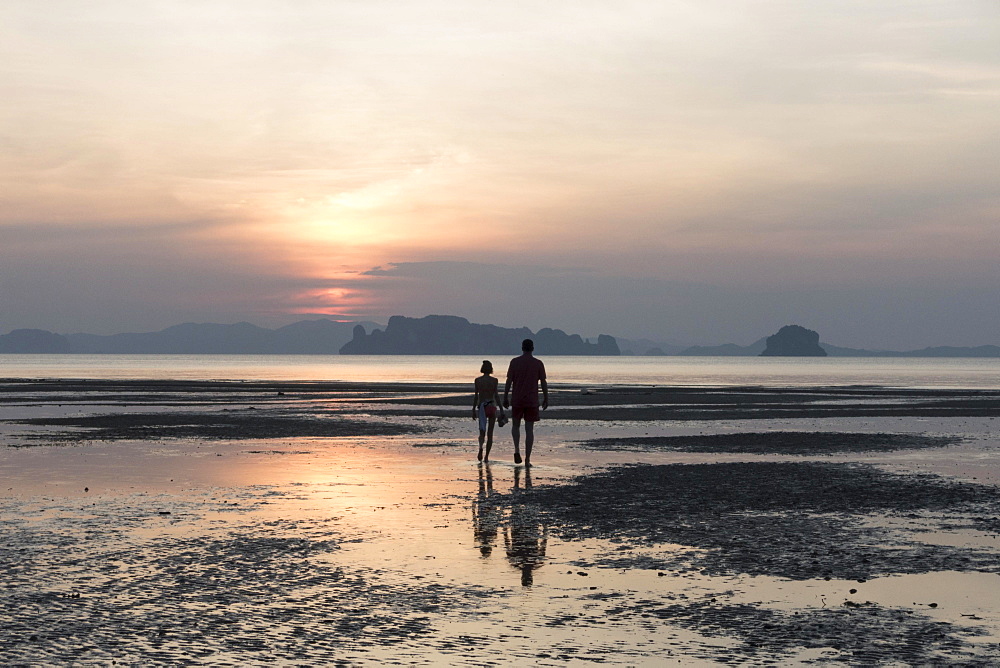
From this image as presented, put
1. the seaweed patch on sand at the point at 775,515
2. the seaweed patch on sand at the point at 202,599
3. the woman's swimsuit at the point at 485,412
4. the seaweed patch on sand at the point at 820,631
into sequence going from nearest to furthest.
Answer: the seaweed patch on sand at the point at 820,631 → the seaweed patch on sand at the point at 202,599 → the seaweed patch on sand at the point at 775,515 → the woman's swimsuit at the point at 485,412

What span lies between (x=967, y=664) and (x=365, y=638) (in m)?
4.48

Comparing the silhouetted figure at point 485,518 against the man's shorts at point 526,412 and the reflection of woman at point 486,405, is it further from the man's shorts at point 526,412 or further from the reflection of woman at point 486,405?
the reflection of woman at point 486,405

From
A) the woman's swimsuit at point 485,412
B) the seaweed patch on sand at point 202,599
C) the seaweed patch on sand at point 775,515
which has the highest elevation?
the woman's swimsuit at point 485,412

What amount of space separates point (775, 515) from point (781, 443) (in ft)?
50.6

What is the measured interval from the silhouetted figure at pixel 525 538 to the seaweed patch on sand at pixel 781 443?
38.9 feet

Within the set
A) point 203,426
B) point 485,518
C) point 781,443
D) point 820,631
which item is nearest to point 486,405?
point 485,518

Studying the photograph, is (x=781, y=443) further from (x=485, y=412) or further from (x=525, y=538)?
(x=525, y=538)

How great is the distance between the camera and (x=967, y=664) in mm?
7719

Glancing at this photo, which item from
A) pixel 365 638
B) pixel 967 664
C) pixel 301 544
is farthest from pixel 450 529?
pixel 967 664

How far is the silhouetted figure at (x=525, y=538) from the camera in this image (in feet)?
37.9

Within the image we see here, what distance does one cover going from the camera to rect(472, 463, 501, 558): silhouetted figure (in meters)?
13.0

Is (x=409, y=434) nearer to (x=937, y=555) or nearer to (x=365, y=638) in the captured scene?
(x=937, y=555)

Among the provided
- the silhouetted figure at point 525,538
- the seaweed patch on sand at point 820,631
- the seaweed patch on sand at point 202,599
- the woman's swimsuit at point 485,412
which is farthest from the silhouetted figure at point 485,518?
the woman's swimsuit at point 485,412

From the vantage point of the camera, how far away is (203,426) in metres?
37.8
